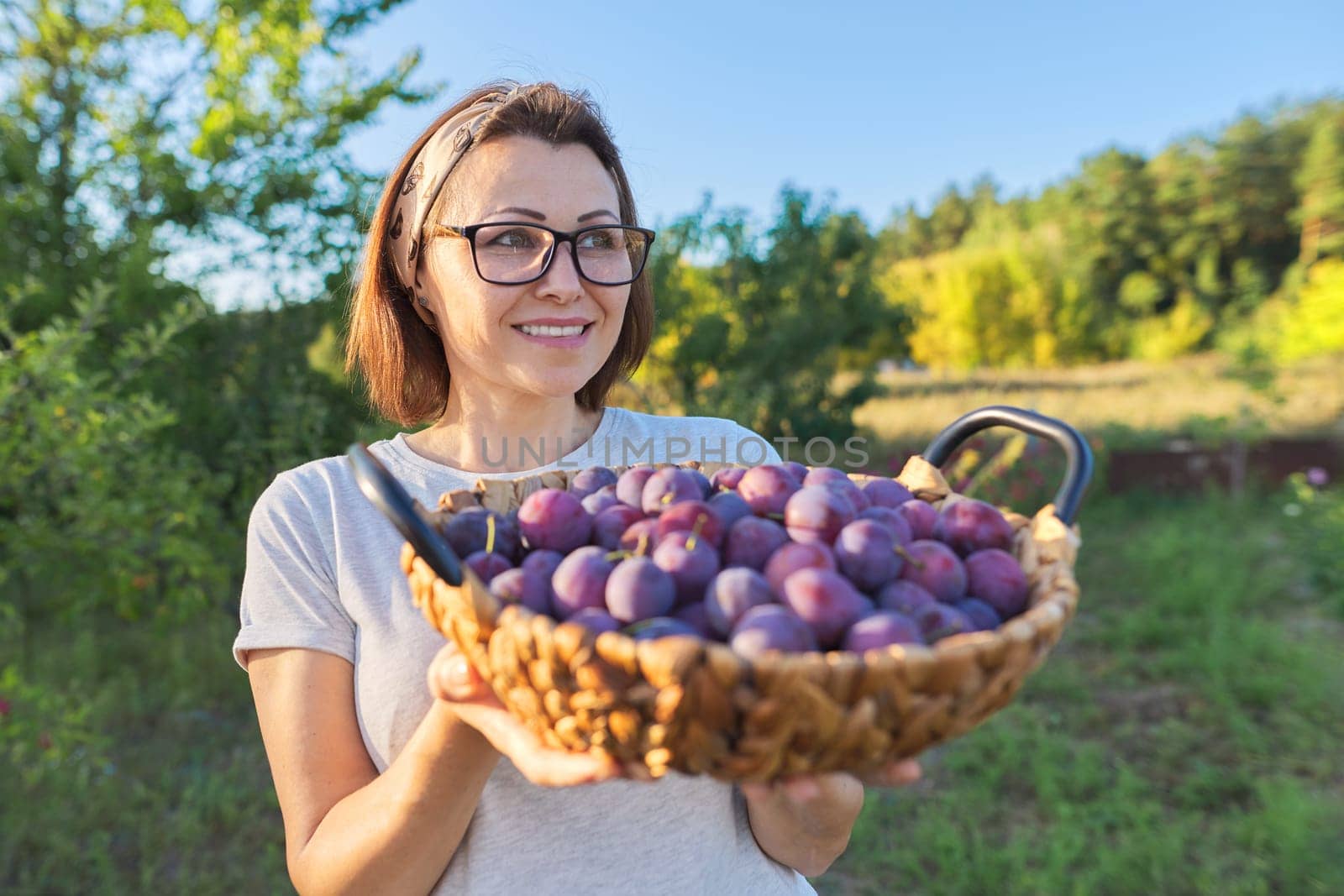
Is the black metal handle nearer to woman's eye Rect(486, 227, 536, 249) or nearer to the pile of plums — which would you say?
the pile of plums

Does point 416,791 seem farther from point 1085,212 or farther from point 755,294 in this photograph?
point 1085,212

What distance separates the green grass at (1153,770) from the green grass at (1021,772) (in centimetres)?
1

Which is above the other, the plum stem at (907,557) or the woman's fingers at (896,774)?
the plum stem at (907,557)

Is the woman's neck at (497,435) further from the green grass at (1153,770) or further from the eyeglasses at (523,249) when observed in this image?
the green grass at (1153,770)

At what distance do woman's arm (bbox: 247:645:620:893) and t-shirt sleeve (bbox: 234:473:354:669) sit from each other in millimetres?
28

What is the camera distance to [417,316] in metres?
1.72

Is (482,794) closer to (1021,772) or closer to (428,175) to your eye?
(428,175)

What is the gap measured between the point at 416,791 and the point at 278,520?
52 cm

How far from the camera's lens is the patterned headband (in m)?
1.42

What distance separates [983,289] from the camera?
25406 millimetres

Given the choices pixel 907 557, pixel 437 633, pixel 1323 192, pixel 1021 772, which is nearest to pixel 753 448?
pixel 437 633

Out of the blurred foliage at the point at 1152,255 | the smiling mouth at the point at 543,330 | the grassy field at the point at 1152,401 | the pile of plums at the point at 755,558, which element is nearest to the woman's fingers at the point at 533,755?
the pile of plums at the point at 755,558

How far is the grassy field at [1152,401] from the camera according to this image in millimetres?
9375

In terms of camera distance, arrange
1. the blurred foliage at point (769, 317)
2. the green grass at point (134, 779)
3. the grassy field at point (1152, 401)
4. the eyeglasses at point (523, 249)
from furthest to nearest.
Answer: the grassy field at point (1152, 401) < the blurred foliage at point (769, 317) < the green grass at point (134, 779) < the eyeglasses at point (523, 249)
